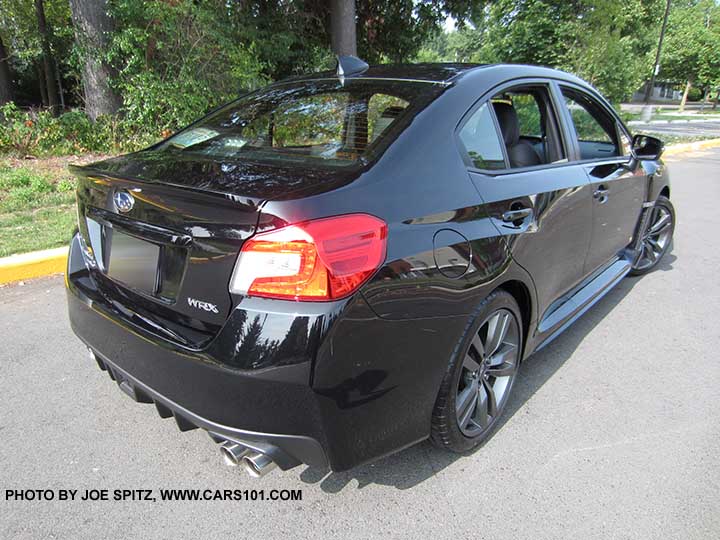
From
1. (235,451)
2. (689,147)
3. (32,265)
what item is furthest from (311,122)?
(689,147)

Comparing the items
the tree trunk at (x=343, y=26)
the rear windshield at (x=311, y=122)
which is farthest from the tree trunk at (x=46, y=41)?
the rear windshield at (x=311, y=122)

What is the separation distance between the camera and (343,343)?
1.54m

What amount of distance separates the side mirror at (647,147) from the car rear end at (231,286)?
2.55 m

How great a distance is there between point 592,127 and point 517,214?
77.9 inches

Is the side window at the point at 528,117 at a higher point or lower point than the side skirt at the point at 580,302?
higher

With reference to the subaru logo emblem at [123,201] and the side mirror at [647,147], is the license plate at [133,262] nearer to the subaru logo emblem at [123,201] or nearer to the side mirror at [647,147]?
the subaru logo emblem at [123,201]

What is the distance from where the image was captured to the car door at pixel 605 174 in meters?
3.04

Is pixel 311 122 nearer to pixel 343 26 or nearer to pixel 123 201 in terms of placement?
pixel 123 201

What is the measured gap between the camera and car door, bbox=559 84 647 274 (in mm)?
3041

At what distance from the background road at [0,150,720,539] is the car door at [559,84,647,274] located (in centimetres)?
78

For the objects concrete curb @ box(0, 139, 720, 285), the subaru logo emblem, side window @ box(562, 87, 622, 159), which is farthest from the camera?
concrete curb @ box(0, 139, 720, 285)

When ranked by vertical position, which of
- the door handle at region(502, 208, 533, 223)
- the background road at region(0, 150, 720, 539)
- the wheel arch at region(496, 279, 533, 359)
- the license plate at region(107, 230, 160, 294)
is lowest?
the background road at region(0, 150, 720, 539)

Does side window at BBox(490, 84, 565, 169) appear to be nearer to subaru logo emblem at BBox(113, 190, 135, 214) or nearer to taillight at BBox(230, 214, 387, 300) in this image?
taillight at BBox(230, 214, 387, 300)

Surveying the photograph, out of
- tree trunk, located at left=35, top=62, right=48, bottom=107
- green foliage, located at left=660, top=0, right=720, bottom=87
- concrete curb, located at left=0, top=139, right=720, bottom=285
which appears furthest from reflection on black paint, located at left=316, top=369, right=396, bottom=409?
green foliage, located at left=660, top=0, right=720, bottom=87
